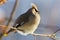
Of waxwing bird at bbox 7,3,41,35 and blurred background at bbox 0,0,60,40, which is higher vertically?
blurred background at bbox 0,0,60,40

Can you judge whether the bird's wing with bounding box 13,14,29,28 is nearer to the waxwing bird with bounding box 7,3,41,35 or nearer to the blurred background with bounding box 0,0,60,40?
the waxwing bird with bounding box 7,3,41,35

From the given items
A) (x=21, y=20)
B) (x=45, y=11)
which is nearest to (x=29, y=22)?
(x=21, y=20)

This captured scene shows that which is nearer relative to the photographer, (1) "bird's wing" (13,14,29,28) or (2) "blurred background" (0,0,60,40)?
(1) "bird's wing" (13,14,29,28)

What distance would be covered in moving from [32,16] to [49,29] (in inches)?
24.1

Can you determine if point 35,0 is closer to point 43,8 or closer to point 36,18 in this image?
point 43,8

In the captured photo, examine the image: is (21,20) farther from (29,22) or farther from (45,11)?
(45,11)

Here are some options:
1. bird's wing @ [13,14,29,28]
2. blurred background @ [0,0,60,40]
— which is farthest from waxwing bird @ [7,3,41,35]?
blurred background @ [0,0,60,40]

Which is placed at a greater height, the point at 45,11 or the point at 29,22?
the point at 45,11

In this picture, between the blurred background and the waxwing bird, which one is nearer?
the waxwing bird

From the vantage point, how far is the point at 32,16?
1161mm

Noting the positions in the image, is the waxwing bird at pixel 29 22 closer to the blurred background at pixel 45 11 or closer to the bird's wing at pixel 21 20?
the bird's wing at pixel 21 20

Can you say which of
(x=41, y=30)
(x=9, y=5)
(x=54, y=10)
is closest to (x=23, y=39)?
(x=41, y=30)

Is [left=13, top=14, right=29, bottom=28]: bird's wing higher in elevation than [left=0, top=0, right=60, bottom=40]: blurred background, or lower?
lower

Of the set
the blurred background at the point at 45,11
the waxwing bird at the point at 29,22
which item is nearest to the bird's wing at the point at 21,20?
the waxwing bird at the point at 29,22
